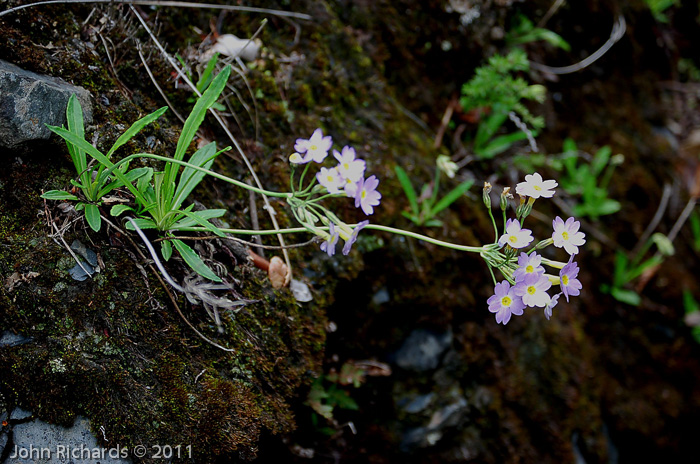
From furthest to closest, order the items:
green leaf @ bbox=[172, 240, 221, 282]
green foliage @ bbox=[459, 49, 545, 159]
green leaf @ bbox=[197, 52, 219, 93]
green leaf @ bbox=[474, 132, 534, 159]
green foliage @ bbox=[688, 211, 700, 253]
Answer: green foliage @ bbox=[688, 211, 700, 253] < green leaf @ bbox=[474, 132, 534, 159] < green foliage @ bbox=[459, 49, 545, 159] < green leaf @ bbox=[197, 52, 219, 93] < green leaf @ bbox=[172, 240, 221, 282]

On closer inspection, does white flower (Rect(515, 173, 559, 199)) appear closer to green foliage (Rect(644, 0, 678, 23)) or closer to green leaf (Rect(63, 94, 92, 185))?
green leaf (Rect(63, 94, 92, 185))

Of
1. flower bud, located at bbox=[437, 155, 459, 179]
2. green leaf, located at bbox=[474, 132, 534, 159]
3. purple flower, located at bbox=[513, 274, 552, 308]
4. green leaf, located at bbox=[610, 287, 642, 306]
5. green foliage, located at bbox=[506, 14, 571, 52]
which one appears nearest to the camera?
purple flower, located at bbox=[513, 274, 552, 308]

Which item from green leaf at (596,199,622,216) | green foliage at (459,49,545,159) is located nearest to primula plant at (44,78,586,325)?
green foliage at (459,49,545,159)

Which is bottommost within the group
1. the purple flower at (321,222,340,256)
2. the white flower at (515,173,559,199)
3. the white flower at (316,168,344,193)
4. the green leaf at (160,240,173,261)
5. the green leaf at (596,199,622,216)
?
the green leaf at (160,240,173,261)

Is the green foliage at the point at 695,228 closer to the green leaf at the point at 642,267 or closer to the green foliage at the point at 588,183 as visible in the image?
the green leaf at the point at 642,267

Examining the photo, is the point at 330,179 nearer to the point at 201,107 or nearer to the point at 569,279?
the point at 201,107

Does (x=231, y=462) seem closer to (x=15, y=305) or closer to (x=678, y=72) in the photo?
(x=15, y=305)

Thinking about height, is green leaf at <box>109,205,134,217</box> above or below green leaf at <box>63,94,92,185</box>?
below

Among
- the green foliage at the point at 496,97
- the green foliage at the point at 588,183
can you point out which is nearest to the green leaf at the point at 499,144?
the green foliage at the point at 496,97

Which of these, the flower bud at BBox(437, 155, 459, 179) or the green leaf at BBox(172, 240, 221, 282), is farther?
the flower bud at BBox(437, 155, 459, 179)

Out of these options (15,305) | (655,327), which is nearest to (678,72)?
Result: (655,327)
